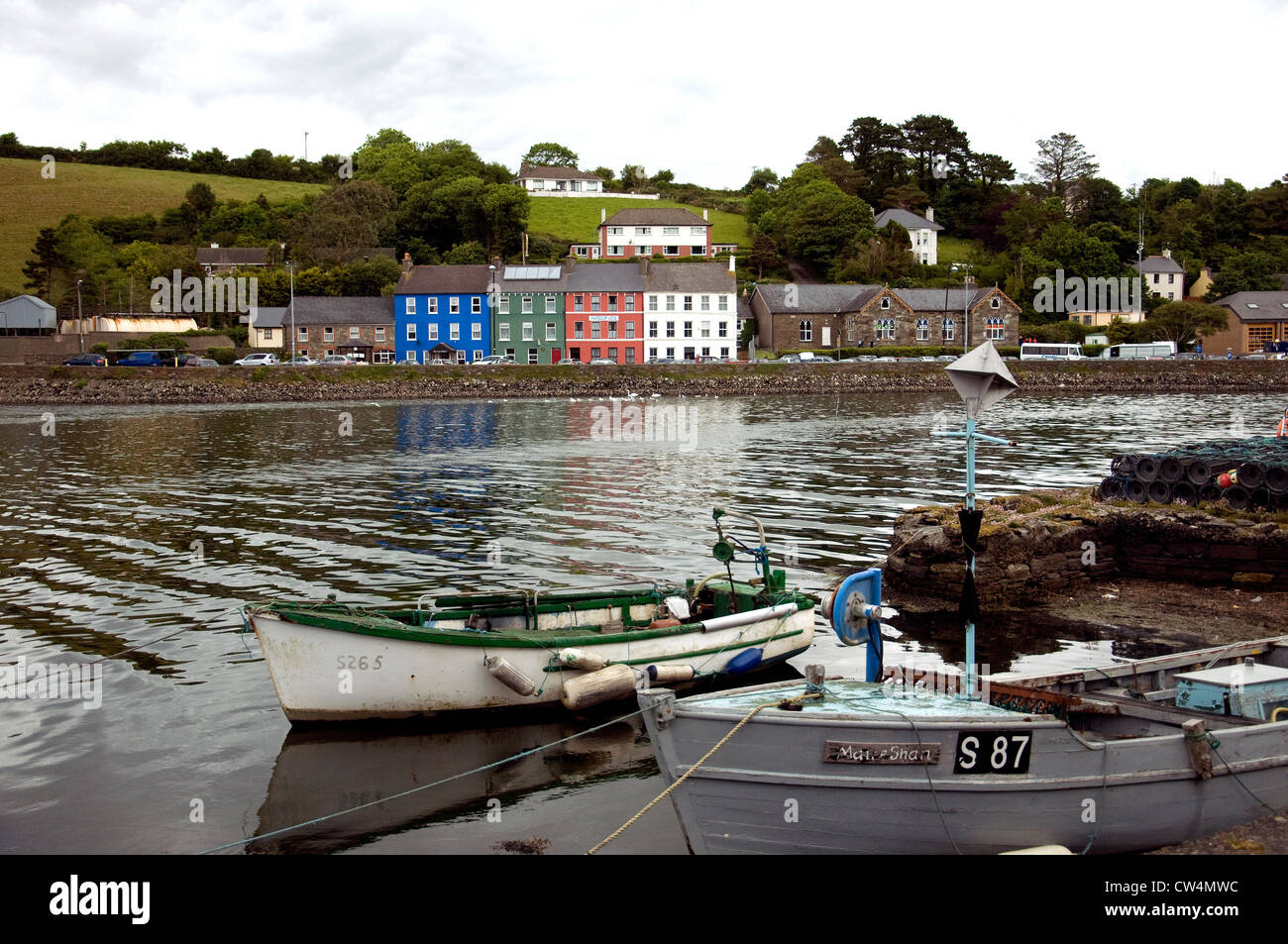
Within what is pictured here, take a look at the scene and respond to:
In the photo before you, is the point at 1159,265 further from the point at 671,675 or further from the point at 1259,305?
the point at 671,675

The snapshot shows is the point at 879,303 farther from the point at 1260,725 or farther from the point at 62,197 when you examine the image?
the point at 62,197

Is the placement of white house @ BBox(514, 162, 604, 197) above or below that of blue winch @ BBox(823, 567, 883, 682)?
above

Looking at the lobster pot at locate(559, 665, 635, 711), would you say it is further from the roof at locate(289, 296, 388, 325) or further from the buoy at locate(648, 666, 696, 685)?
the roof at locate(289, 296, 388, 325)

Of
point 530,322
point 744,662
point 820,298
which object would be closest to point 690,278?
point 820,298

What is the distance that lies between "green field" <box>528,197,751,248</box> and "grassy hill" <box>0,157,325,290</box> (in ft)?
123

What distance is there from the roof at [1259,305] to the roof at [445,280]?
76.9 m

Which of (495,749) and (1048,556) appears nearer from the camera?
(495,749)

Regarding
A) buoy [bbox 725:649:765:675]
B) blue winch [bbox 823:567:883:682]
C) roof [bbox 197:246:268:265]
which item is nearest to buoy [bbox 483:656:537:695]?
buoy [bbox 725:649:765:675]

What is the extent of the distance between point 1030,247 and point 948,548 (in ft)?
395

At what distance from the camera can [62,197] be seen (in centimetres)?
14925

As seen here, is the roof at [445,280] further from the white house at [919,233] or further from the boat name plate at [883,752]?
the boat name plate at [883,752]

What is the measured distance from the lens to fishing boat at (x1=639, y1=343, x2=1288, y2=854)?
346 inches

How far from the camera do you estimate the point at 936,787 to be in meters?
8.81
